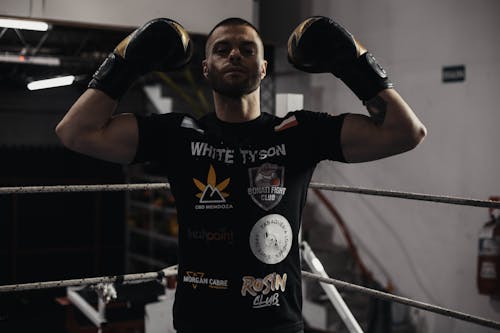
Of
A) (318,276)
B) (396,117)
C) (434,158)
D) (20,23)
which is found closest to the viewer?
(396,117)

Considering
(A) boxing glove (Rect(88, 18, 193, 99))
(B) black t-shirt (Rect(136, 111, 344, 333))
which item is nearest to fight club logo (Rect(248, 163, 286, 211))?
(B) black t-shirt (Rect(136, 111, 344, 333))

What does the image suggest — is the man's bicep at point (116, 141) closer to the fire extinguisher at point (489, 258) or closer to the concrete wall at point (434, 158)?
the fire extinguisher at point (489, 258)

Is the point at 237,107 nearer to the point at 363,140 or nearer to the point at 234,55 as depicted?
the point at 234,55

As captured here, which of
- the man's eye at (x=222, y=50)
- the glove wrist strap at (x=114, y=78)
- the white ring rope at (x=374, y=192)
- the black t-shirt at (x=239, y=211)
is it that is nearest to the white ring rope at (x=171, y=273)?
the white ring rope at (x=374, y=192)

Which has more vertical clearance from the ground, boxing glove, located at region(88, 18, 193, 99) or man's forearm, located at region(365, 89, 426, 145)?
boxing glove, located at region(88, 18, 193, 99)

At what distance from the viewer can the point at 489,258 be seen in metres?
4.41

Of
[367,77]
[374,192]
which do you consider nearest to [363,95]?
[367,77]

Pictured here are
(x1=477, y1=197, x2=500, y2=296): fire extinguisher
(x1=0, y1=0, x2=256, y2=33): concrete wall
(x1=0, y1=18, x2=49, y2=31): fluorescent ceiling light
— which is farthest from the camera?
(x1=0, y1=0, x2=256, y2=33): concrete wall

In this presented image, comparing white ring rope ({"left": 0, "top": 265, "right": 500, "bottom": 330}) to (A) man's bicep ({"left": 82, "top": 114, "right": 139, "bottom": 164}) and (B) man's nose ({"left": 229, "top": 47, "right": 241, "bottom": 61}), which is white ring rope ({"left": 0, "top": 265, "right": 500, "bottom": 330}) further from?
(B) man's nose ({"left": 229, "top": 47, "right": 241, "bottom": 61})

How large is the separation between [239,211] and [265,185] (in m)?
0.09

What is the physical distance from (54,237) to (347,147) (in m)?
8.20

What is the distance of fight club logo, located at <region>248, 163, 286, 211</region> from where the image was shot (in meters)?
1.46

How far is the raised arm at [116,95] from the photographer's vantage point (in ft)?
4.77

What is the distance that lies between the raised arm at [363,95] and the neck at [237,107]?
0.56ft
